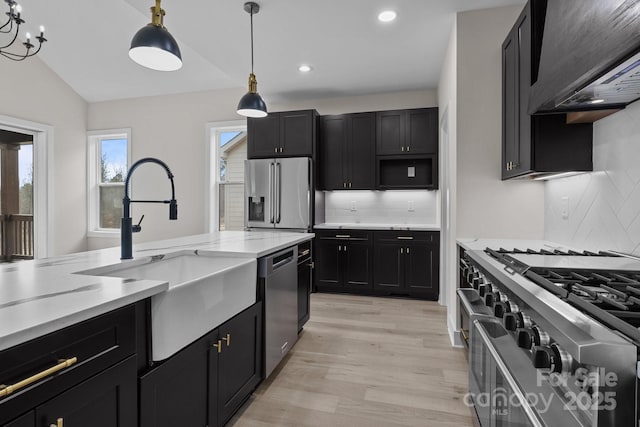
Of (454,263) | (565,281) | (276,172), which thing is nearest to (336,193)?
(276,172)

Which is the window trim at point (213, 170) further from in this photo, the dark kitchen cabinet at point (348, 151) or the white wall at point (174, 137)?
the dark kitchen cabinet at point (348, 151)

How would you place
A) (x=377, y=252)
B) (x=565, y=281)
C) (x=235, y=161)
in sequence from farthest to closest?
(x=235, y=161), (x=377, y=252), (x=565, y=281)

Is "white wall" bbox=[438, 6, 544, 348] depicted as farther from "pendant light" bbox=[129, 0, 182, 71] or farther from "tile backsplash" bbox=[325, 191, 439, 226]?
"pendant light" bbox=[129, 0, 182, 71]

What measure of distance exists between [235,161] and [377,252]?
8.97ft

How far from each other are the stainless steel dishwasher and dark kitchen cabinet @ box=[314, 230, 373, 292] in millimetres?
1871

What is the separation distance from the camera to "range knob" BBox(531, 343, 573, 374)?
2.55 ft

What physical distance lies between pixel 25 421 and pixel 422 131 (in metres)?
4.49

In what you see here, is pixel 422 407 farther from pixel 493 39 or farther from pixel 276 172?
pixel 276 172

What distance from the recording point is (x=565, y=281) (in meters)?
1.20

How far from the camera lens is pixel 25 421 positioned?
2.50 feet

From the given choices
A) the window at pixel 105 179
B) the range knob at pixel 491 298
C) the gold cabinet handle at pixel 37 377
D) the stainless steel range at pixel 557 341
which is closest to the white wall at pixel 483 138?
the stainless steel range at pixel 557 341

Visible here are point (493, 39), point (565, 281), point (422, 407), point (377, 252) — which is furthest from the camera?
point (377, 252)

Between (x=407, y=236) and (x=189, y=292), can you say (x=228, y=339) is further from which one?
(x=407, y=236)

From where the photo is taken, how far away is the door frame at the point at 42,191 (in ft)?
16.4
